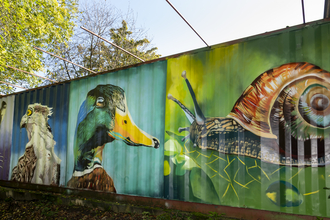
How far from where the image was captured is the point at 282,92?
10.7 ft

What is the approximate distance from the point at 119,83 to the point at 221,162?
2828 millimetres

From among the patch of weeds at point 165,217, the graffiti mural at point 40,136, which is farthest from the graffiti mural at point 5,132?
the patch of weeds at point 165,217

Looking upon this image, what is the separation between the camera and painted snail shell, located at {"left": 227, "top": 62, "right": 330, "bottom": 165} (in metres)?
2.97

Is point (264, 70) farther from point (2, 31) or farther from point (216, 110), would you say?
point (2, 31)

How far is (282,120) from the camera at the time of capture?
3.21 m

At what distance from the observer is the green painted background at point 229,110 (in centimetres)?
301

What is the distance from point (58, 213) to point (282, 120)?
4618mm

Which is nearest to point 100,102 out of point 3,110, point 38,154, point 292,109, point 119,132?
point 119,132

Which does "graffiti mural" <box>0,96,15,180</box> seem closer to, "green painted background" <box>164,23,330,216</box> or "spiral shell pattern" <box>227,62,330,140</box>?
"green painted background" <box>164,23,330,216</box>

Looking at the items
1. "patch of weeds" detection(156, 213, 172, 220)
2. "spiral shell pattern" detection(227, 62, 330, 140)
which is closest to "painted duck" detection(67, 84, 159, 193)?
"patch of weeds" detection(156, 213, 172, 220)

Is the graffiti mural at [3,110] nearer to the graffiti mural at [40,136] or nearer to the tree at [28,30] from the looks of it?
the graffiti mural at [40,136]

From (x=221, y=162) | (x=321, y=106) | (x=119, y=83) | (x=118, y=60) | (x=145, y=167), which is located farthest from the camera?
(x=118, y=60)

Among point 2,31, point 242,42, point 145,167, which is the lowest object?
point 145,167

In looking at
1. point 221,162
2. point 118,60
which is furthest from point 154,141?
point 118,60
